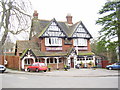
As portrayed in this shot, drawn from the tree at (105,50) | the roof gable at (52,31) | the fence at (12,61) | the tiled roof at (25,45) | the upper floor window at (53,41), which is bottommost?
the fence at (12,61)

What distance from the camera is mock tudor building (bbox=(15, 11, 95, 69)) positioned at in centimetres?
3161

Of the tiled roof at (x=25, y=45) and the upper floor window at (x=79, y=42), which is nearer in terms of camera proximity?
the tiled roof at (x=25, y=45)

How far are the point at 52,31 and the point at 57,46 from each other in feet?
10.8

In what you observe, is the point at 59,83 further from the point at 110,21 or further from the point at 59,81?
the point at 110,21

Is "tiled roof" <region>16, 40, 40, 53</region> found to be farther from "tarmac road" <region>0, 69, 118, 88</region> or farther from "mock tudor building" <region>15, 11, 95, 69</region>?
"tarmac road" <region>0, 69, 118, 88</region>

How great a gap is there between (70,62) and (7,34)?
60.8ft

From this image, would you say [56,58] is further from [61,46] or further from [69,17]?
[69,17]

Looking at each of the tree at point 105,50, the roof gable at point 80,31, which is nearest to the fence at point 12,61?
the roof gable at point 80,31

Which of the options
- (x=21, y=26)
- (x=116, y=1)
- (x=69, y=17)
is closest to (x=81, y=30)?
(x=69, y=17)

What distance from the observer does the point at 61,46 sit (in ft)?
113

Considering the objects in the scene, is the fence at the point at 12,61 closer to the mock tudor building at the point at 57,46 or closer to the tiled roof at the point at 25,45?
the mock tudor building at the point at 57,46

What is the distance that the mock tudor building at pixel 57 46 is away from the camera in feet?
104

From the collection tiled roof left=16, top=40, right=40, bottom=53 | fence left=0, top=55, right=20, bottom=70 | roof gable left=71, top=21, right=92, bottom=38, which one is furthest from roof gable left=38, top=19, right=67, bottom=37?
fence left=0, top=55, right=20, bottom=70

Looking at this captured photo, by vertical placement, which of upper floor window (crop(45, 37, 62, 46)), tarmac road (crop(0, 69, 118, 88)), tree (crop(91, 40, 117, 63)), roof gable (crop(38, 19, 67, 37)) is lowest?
tarmac road (crop(0, 69, 118, 88))
